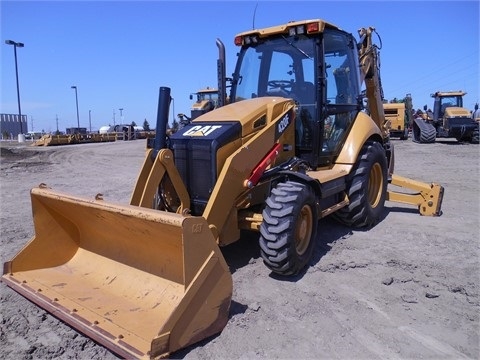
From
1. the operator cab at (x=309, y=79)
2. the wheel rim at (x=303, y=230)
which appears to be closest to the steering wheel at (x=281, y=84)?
the operator cab at (x=309, y=79)

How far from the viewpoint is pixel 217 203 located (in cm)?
411

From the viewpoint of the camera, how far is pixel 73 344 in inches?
129

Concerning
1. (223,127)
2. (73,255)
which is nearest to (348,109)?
(223,127)

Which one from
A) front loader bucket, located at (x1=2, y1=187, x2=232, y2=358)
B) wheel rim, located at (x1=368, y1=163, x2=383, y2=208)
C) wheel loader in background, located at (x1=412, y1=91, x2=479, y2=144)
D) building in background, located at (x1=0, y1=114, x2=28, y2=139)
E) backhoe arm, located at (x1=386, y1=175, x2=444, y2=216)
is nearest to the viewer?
front loader bucket, located at (x1=2, y1=187, x2=232, y2=358)

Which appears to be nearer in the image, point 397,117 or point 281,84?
point 281,84

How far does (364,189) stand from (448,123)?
1838 centimetres

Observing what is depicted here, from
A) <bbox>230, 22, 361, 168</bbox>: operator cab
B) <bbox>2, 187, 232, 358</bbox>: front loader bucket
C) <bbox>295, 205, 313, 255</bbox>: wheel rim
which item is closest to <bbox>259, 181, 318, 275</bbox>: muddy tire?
<bbox>295, 205, 313, 255</bbox>: wheel rim

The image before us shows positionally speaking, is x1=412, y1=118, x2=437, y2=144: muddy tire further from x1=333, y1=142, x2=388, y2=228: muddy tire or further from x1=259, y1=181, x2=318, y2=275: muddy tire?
x1=259, y1=181, x2=318, y2=275: muddy tire

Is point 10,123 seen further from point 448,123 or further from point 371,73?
point 371,73

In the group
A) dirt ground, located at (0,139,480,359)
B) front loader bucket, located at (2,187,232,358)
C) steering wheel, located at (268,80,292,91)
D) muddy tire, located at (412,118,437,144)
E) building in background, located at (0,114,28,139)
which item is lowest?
dirt ground, located at (0,139,480,359)

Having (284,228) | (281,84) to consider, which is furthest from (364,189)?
(284,228)

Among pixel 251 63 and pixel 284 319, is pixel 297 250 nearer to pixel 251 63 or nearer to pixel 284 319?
pixel 284 319

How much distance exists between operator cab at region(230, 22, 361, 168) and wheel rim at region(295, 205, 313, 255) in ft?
3.62

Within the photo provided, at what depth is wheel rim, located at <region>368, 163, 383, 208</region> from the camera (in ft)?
21.4
